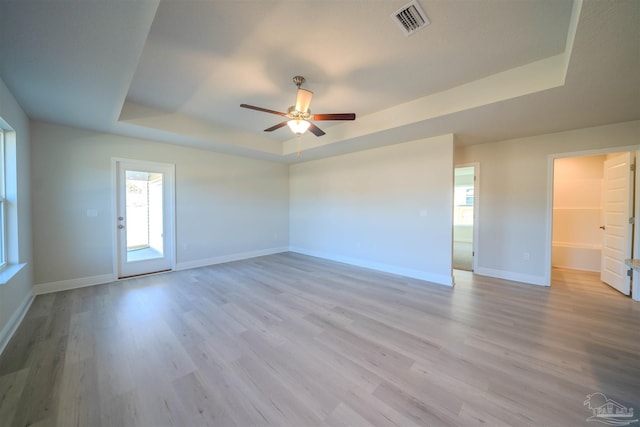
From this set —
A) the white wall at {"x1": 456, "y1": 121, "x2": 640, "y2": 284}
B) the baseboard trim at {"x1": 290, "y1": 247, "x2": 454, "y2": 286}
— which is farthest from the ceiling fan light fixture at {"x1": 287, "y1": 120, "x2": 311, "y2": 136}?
the white wall at {"x1": 456, "y1": 121, "x2": 640, "y2": 284}

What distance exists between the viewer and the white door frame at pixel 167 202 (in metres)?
3.90

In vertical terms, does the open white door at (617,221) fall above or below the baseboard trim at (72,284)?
above

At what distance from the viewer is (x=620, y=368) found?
1854 millimetres

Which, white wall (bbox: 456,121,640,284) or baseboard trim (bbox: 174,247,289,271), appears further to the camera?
baseboard trim (bbox: 174,247,289,271)

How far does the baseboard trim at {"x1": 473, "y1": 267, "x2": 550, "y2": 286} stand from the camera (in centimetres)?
381

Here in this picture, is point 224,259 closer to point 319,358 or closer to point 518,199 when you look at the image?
point 319,358

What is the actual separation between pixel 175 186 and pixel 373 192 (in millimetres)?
4058

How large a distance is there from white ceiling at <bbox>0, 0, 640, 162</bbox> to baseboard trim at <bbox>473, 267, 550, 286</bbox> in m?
2.43

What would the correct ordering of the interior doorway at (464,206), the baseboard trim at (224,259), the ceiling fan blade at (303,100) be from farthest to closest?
the interior doorway at (464,206)
the baseboard trim at (224,259)
the ceiling fan blade at (303,100)

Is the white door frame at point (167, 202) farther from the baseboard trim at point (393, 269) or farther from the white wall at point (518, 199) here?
the white wall at point (518, 199)

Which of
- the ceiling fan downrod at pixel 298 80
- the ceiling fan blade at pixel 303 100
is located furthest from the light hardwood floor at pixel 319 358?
the ceiling fan downrod at pixel 298 80

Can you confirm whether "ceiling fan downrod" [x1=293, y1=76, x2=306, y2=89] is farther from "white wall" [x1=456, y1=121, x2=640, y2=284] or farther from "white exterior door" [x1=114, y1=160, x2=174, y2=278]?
"white wall" [x1=456, y1=121, x2=640, y2=284]

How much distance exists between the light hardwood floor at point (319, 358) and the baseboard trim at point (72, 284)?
281 millimetres

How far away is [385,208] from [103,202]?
5071 millimetres
